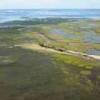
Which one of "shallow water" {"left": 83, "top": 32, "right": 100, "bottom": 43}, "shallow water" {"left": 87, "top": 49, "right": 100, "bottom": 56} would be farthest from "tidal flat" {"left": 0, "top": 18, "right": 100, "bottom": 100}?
"shallow water" {"left": 83, "top": 32, "right": 100, "bottom": 43}

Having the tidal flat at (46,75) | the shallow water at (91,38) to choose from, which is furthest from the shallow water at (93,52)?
the shallow water at (91,38)

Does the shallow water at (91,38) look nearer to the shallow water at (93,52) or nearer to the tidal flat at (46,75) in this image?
the shallow water at (93,52)

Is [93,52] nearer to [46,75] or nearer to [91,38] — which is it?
[46,75]

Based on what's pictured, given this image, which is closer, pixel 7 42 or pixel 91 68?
pixel 91 68

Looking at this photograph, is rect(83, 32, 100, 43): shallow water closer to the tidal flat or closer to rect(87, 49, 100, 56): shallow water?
rect(87, 49, 100, 56): shallow water

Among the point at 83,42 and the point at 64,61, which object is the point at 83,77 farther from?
the point at 83,42

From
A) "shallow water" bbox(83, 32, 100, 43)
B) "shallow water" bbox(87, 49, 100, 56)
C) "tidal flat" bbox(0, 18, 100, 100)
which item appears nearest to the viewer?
"tidal flat" bbox(0, 18, 100, 100)

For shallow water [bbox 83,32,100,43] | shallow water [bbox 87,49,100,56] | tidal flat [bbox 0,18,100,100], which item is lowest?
shallow water [bbox 83,32,100,43]

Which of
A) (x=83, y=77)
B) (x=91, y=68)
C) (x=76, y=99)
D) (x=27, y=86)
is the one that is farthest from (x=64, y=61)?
(x=76, y=99)

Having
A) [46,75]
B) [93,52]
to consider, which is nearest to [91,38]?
[93,52]

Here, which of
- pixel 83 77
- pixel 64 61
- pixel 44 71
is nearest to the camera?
pixel 83 77

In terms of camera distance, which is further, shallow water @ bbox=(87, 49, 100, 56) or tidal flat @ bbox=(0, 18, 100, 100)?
shallow water @ bbox=(87, 49, 100, 56)
